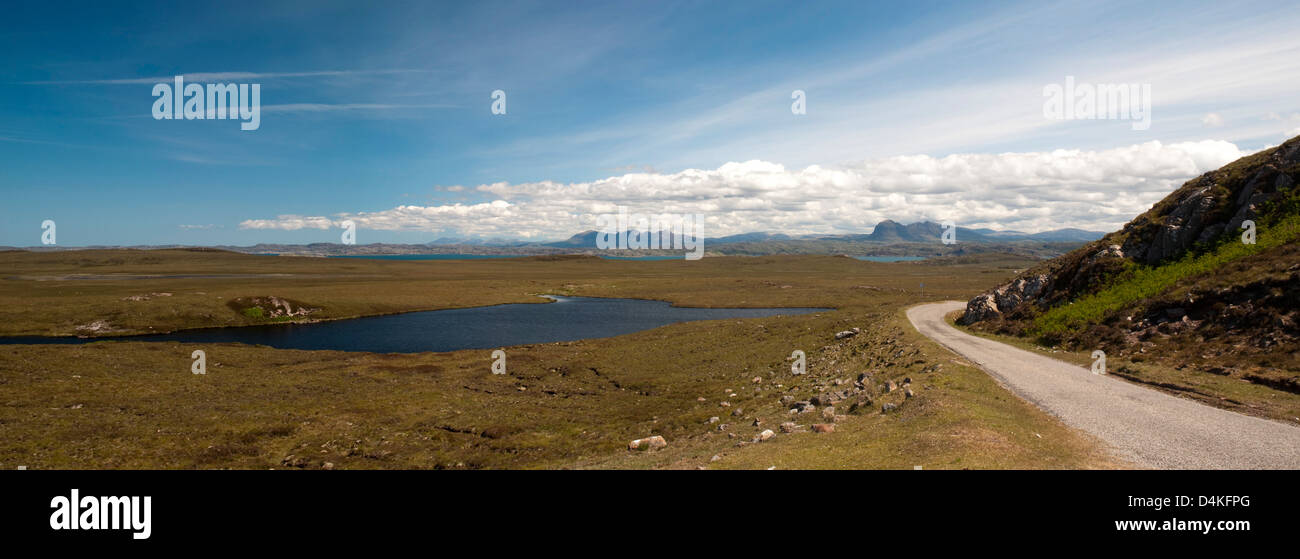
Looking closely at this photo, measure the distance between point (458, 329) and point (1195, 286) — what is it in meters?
89.0

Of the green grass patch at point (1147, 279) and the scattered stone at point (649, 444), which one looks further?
the green grass patch at point (1147, 279)

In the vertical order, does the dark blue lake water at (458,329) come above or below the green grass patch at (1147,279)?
below

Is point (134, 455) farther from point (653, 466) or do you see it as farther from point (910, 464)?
point (910, 464)

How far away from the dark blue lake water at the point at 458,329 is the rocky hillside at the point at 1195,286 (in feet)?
187

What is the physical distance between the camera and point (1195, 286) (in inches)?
1412

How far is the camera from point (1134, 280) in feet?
144

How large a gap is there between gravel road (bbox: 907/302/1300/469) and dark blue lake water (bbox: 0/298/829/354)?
59916 mm

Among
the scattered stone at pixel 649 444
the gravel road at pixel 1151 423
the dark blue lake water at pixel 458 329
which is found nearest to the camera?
the gravel road at pixel 1151 423

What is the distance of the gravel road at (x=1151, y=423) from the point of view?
1566 centimetres

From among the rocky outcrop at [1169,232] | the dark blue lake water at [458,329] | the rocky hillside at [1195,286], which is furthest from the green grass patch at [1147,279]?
the dark blue lake water at [458,329]

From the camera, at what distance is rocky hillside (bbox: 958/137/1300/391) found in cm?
2952

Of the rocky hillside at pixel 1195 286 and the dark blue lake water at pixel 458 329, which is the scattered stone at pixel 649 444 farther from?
the dark blue lake water at pixel 458 329
